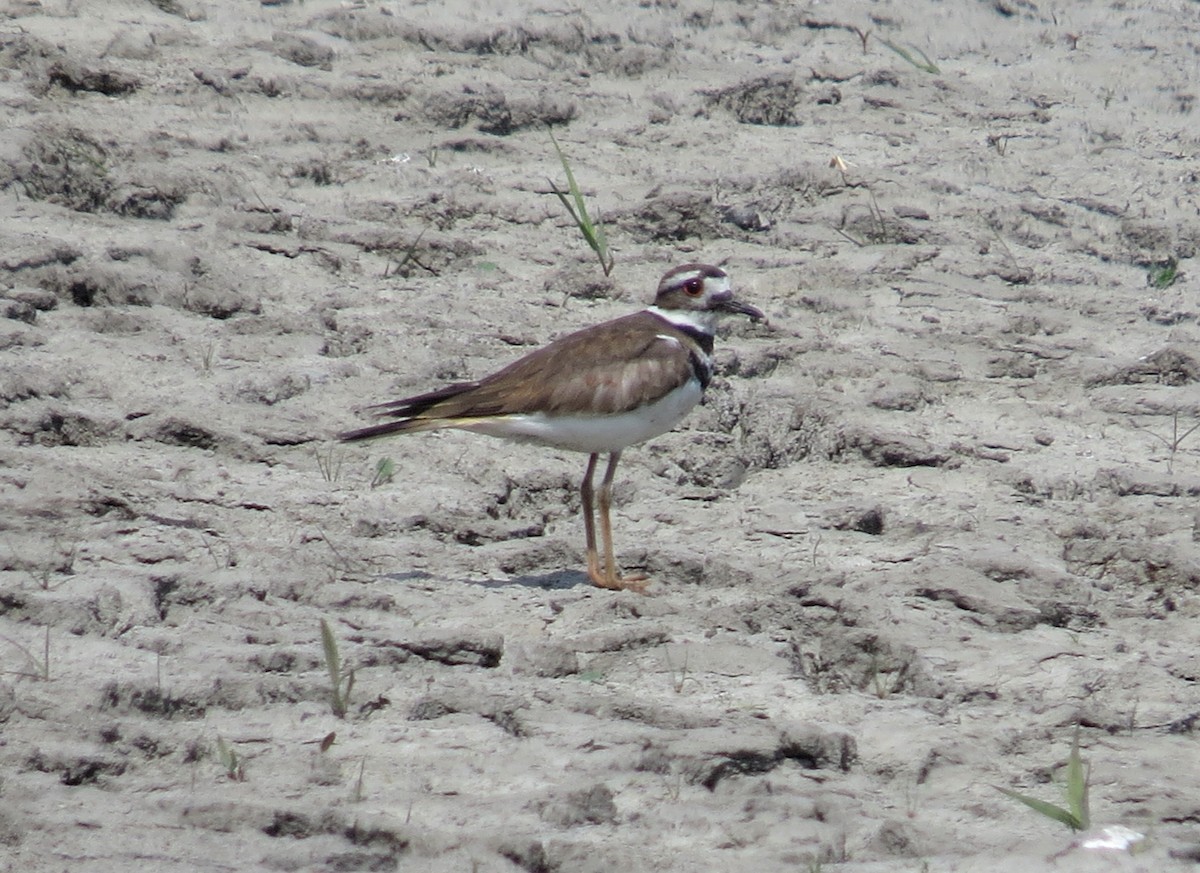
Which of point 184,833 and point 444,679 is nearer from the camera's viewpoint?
point 184,833

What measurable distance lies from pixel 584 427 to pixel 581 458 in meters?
0.81

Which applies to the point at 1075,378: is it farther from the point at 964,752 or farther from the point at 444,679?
the point at 444,679

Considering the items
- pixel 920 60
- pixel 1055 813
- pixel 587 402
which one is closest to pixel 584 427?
pixel 587 402

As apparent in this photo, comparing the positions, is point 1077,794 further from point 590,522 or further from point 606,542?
point 590,522

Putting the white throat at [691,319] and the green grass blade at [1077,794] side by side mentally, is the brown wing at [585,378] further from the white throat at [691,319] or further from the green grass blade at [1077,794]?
the green grass blade at [1077,794]

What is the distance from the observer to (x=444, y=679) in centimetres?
438

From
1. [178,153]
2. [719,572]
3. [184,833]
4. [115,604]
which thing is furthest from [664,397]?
[178,153]

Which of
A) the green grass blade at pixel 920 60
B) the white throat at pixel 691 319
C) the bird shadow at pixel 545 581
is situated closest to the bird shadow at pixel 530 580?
the bird shadow at pixel 545 581

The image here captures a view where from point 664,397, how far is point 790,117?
3668mm

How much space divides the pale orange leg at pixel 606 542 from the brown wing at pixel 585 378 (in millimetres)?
248

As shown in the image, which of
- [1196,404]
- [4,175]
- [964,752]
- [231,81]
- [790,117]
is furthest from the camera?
[790,117]

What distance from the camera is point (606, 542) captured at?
5375mm

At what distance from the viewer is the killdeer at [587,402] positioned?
5461 mm

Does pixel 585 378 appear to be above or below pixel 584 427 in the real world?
above
